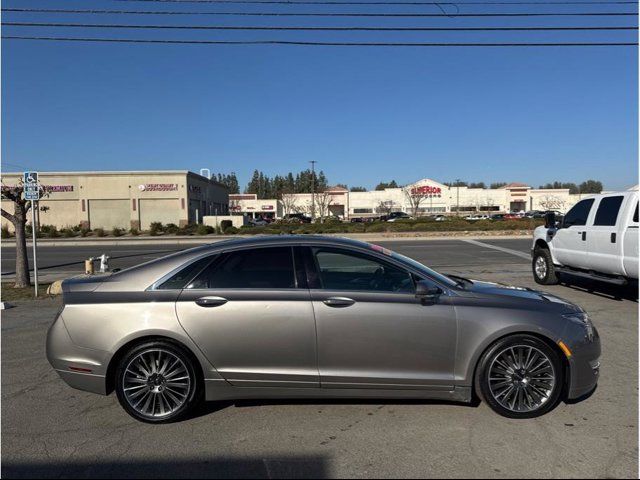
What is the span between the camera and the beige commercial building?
50531 mm

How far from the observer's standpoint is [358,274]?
4.43 meters

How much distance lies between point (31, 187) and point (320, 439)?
30.7ft

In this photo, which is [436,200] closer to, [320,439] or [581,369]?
[581,369]

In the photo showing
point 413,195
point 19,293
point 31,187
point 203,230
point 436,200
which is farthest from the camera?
point 436,200

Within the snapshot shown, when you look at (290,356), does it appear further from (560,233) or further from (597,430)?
(560,233)

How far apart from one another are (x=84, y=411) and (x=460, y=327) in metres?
3.48

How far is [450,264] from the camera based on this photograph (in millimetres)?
16578

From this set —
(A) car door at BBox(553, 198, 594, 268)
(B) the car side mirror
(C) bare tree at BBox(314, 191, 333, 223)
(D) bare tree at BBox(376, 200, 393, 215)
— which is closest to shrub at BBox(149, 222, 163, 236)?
(C) bare tree at BBox(314, 191, 333, 223)

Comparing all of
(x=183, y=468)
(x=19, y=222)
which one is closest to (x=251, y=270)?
(x=183, y=468)

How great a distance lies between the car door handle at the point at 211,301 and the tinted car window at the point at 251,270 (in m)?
0.14

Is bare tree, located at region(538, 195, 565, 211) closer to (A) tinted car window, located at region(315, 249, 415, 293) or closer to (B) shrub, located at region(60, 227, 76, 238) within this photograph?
(B) shrub, located at region(60, 227, 76, 238)

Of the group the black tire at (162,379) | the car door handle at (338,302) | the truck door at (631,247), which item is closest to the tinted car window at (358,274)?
the car door handle at (338,302)

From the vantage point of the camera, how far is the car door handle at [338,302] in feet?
13.2

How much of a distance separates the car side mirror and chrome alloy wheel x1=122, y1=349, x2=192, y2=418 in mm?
2079
